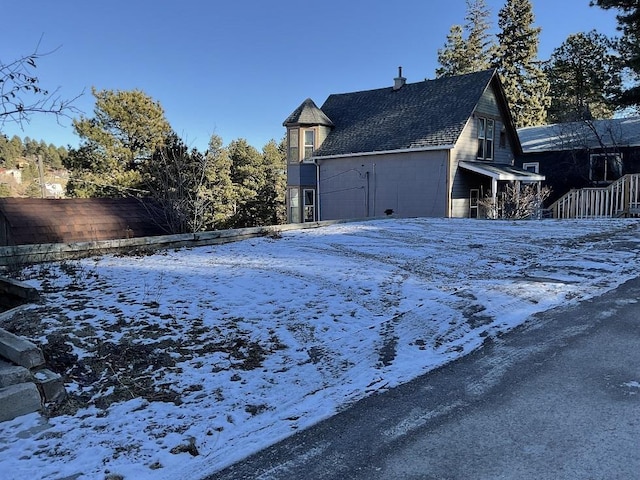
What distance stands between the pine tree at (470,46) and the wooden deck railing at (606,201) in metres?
25.7

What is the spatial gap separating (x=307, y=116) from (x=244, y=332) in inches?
713

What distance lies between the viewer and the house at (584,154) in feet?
70.5

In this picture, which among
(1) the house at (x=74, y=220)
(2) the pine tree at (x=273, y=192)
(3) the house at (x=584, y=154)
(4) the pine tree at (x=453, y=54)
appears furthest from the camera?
(4) the pine tree at (x=453, y=54)

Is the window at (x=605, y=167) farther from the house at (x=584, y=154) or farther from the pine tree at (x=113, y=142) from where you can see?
the pine tree at (x=113, y=142)

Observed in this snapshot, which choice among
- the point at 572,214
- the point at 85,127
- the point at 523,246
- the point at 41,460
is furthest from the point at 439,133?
the point at 85,127

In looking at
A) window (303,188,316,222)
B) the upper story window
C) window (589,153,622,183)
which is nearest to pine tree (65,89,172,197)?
window (303,188,316,222)

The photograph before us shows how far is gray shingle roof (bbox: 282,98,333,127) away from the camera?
2114cm

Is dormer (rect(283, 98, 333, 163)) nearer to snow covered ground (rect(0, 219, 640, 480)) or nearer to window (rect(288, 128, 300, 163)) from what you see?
window (rect(288, 128, 300, 163))

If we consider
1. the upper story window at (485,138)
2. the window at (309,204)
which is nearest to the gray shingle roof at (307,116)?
the window at (309,204)

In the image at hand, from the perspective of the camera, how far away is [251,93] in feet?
105

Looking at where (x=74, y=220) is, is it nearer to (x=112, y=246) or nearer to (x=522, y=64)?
(x=112, y=246)

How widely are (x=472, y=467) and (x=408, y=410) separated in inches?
26.4

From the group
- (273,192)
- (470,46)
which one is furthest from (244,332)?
(470,46)

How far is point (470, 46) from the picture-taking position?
129 feet
